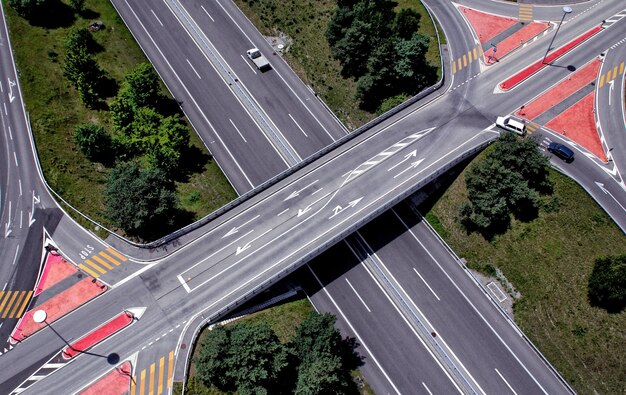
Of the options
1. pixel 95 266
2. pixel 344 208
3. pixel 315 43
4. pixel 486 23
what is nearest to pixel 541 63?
pixel 486 23

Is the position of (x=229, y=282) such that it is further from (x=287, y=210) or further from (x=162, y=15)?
(x=162, y=15)

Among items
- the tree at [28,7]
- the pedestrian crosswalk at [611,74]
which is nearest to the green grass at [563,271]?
the pedestrian crosswalk at [611,74]

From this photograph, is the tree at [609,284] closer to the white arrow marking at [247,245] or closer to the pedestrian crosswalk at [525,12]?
the white arrow marking at [247,245]

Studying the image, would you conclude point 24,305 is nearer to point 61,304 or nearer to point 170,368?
point 61,304

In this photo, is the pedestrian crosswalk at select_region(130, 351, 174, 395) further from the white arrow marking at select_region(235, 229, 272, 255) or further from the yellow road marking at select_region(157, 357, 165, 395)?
the white arrow marking at select_region(235, 229, 272, 255)

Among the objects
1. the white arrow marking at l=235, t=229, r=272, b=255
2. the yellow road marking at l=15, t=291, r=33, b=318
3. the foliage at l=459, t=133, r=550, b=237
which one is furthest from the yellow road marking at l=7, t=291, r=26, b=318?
the foliage at l=459, t=133, r=550, b=237

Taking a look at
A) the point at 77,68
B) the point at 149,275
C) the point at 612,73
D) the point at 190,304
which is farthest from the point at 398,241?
the point at 77,68
